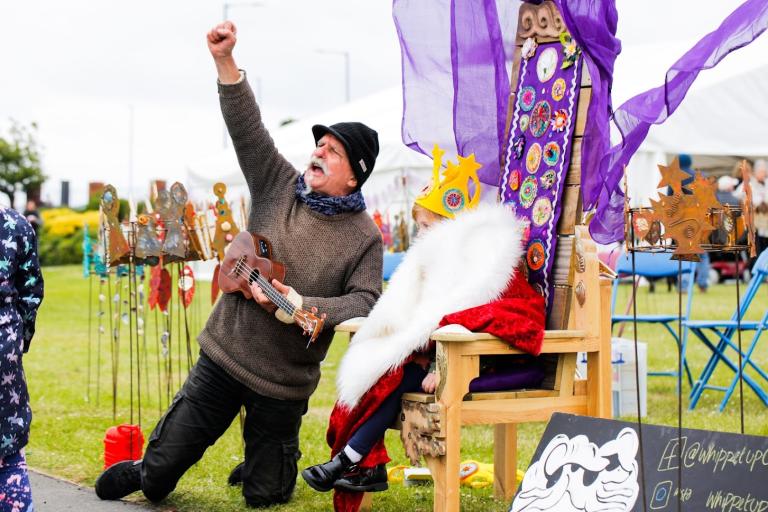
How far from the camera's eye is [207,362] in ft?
15.0

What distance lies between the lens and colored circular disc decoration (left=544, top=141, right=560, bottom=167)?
4.41 metres

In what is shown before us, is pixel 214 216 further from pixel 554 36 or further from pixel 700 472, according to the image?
pixel 700 472

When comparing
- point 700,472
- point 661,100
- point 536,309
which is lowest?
point 700,472

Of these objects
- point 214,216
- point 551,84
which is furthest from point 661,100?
point 214,216

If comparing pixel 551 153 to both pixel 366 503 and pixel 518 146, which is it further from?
pixel 366 503

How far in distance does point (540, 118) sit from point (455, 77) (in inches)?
18.5

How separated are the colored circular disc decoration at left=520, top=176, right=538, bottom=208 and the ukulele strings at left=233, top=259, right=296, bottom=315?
110 centimetres

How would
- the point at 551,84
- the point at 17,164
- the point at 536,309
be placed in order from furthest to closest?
1. the point at 17,164
2. the point at 551,84
3. the point at 536,309

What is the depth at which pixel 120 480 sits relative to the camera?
15.6ft

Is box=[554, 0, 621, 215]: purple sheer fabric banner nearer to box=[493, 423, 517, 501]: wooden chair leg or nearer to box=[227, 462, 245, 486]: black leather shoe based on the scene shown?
box=[493, 423, 517, 501]: wooden chair leg

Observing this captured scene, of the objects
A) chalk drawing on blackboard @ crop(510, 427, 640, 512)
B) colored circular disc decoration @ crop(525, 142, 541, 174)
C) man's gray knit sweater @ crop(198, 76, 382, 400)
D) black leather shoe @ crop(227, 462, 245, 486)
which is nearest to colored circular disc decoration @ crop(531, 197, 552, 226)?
colored circular disc decoration @ crop(525, 142, 541, 174)

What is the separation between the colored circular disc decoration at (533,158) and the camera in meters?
4.50

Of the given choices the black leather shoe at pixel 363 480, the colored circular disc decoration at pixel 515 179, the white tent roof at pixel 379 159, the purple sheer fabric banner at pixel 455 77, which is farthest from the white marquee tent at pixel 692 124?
the black leather shoe at pixel 363 480

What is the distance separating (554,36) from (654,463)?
1918 mm
